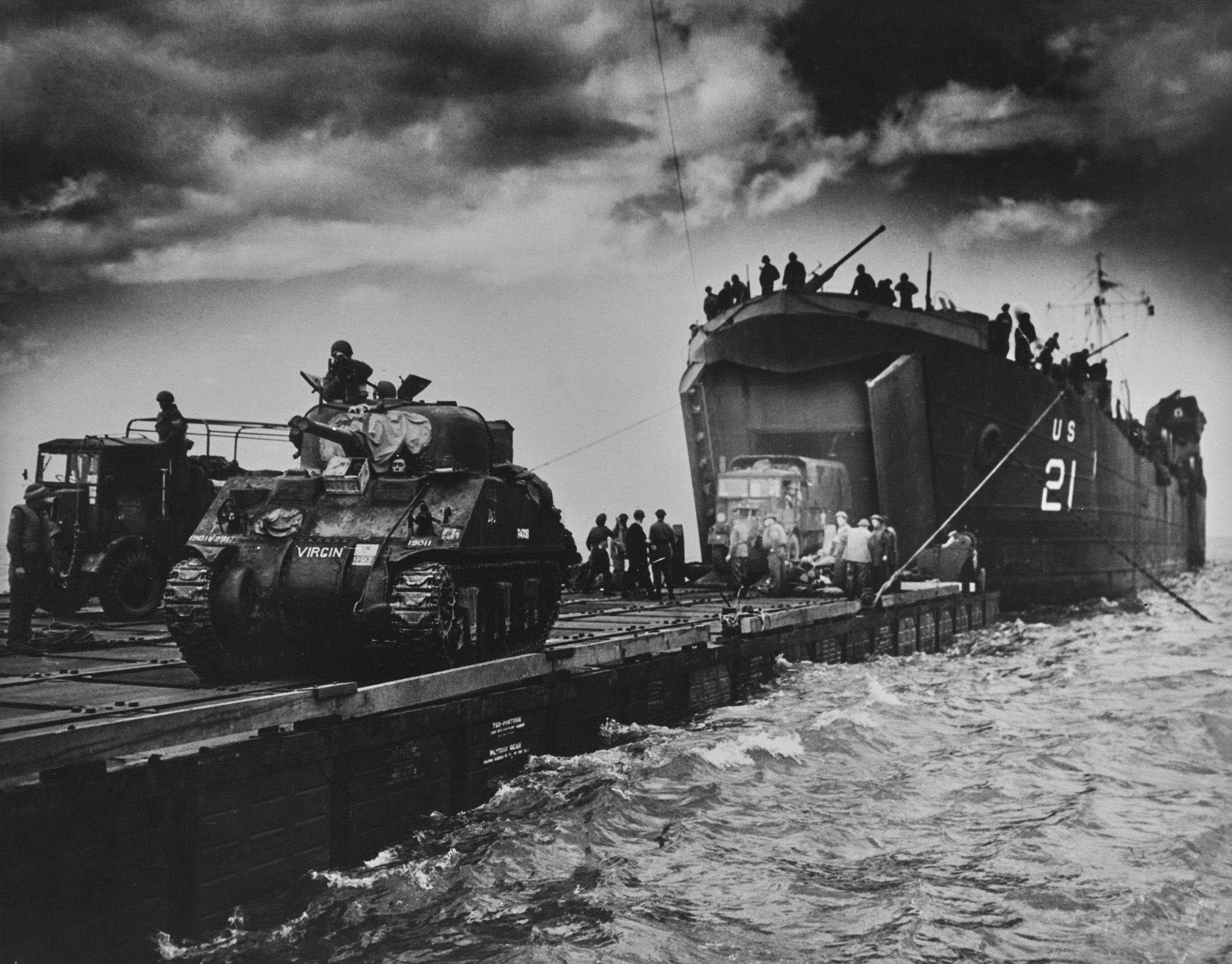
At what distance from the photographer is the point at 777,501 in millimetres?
18922

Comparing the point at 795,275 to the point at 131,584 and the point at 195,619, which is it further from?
the point at 195,619

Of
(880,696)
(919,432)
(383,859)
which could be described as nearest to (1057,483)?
(919,432)

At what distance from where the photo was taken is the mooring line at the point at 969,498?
16.9 metres

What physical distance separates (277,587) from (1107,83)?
12.0 metres

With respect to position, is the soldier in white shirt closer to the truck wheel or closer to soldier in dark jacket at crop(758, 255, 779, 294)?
soldier in dark jacket at crop(758, 255, 779, 294)

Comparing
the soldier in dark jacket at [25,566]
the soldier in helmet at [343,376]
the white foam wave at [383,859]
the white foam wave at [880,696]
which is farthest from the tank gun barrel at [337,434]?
the white foam wave at [880,696]

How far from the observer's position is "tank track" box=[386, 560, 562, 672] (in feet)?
23.5

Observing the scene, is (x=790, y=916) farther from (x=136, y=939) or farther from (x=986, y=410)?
(x=986, y=410)

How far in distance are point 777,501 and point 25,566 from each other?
1230 centimetres

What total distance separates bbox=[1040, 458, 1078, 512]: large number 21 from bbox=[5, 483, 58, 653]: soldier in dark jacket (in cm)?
2146

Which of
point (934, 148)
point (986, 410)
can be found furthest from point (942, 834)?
point (986, 410)

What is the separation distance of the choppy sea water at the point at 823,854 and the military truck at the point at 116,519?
26.5 ft

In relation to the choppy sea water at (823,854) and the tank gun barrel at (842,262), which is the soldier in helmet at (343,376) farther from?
the tank gun barrel at (842,262)

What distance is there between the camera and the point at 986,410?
23.2m
